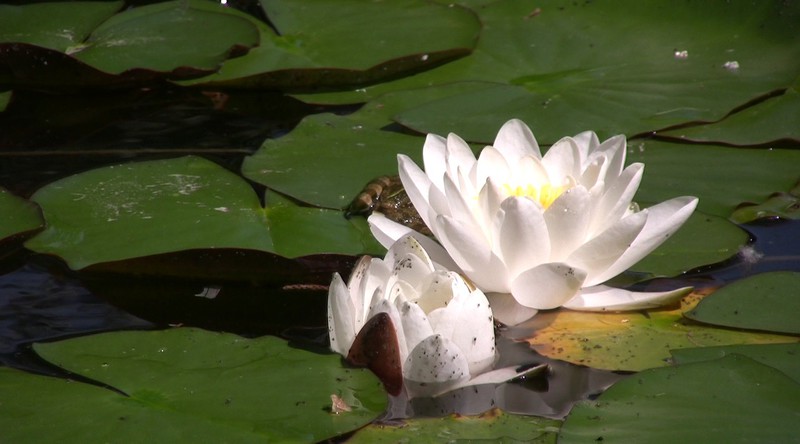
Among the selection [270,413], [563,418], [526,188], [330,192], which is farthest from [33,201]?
[563,418]

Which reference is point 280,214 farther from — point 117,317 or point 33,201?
point 33,201

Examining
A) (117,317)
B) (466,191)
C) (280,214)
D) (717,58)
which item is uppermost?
(717,58)

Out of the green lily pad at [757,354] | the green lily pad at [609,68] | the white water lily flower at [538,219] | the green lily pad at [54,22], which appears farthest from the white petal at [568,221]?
the green lily pad at [54,22]

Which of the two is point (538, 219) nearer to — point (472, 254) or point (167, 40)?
point (472, 254)

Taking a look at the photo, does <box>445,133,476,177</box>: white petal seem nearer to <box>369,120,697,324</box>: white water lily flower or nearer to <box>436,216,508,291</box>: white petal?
<box>369,120,697,324</box>: white water lily flower

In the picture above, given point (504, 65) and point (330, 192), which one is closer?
point (330, 192)

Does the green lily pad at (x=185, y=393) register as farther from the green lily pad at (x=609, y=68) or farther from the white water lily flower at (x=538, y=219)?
the green lily pad at (x=609, y=68)

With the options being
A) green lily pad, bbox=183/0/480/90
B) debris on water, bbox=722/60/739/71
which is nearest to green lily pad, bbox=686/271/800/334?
debris on water, bbox=722/60/739/71

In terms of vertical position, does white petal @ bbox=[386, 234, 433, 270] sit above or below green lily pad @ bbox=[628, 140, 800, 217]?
below
